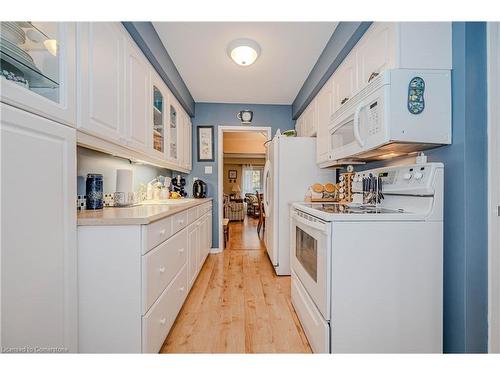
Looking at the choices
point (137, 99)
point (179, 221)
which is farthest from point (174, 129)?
point (179, 221)

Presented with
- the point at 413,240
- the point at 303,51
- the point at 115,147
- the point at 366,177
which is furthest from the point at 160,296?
the point at 303,51

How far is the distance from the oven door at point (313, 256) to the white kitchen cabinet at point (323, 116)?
87 cm

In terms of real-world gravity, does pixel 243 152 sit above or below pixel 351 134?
above

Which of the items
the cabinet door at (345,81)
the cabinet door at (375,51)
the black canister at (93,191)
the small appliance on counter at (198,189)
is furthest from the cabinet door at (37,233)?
the small appliance on counter at (198,189)

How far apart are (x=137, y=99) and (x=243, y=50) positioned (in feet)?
3.44

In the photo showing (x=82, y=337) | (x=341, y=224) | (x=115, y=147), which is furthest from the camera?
(x=115, y=147)

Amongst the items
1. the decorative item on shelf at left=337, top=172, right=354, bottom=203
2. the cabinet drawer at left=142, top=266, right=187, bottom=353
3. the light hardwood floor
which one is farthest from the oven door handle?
the cabinet drawer at left=142, top=266, right=187, bottom=353

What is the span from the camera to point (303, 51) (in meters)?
2.26

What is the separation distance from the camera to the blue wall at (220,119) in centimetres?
365

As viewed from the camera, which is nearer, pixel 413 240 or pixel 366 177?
pixel 413 240

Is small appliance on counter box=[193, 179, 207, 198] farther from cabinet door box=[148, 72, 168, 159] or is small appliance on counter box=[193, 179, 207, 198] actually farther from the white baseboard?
cabinet door box=[148, 72, 168, 159]

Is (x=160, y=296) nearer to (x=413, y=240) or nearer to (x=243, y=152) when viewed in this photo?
(x=413, y=240)

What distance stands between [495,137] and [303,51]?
1.71 meters

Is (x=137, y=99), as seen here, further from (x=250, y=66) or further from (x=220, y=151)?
(x=220, y=151)
